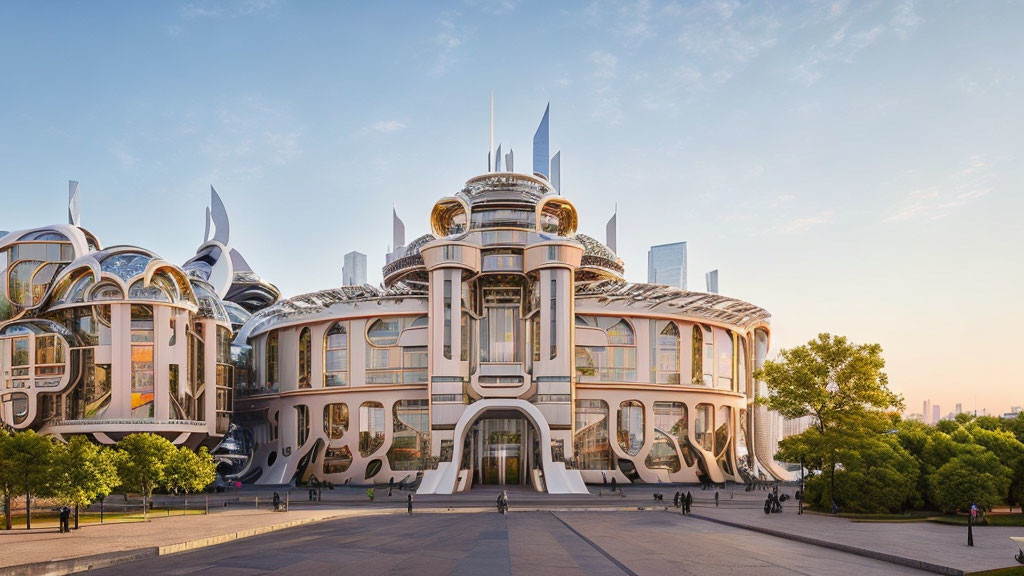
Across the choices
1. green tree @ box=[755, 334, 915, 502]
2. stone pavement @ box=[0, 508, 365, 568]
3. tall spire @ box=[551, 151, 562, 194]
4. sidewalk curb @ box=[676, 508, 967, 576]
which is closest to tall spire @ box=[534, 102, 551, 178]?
tall spire @ box=[551, 151, 562, 194]

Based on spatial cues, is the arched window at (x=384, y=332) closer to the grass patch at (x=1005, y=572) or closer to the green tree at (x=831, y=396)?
the green tree at (x=831, y=396)

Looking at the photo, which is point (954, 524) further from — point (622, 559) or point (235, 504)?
point (235, 504)

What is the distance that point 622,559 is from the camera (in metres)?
24.4

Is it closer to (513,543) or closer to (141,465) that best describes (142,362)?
(141,465)

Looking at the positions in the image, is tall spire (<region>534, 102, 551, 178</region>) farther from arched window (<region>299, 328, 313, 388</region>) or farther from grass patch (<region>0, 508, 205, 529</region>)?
grass patch (<region>0, 508, 205, 529</region>)

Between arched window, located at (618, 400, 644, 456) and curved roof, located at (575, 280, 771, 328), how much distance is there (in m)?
9.05

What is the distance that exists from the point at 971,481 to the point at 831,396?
8842mm

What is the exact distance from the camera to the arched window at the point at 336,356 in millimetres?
74000

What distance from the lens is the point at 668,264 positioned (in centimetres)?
12275

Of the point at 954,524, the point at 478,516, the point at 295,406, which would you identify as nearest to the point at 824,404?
the point at 954,524

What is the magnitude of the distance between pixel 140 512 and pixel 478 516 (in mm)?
20021

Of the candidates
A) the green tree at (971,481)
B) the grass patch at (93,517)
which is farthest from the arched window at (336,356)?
the green tree at (971,481)

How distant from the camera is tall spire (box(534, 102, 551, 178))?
305 feet

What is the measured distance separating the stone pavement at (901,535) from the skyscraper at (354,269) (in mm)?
93132
